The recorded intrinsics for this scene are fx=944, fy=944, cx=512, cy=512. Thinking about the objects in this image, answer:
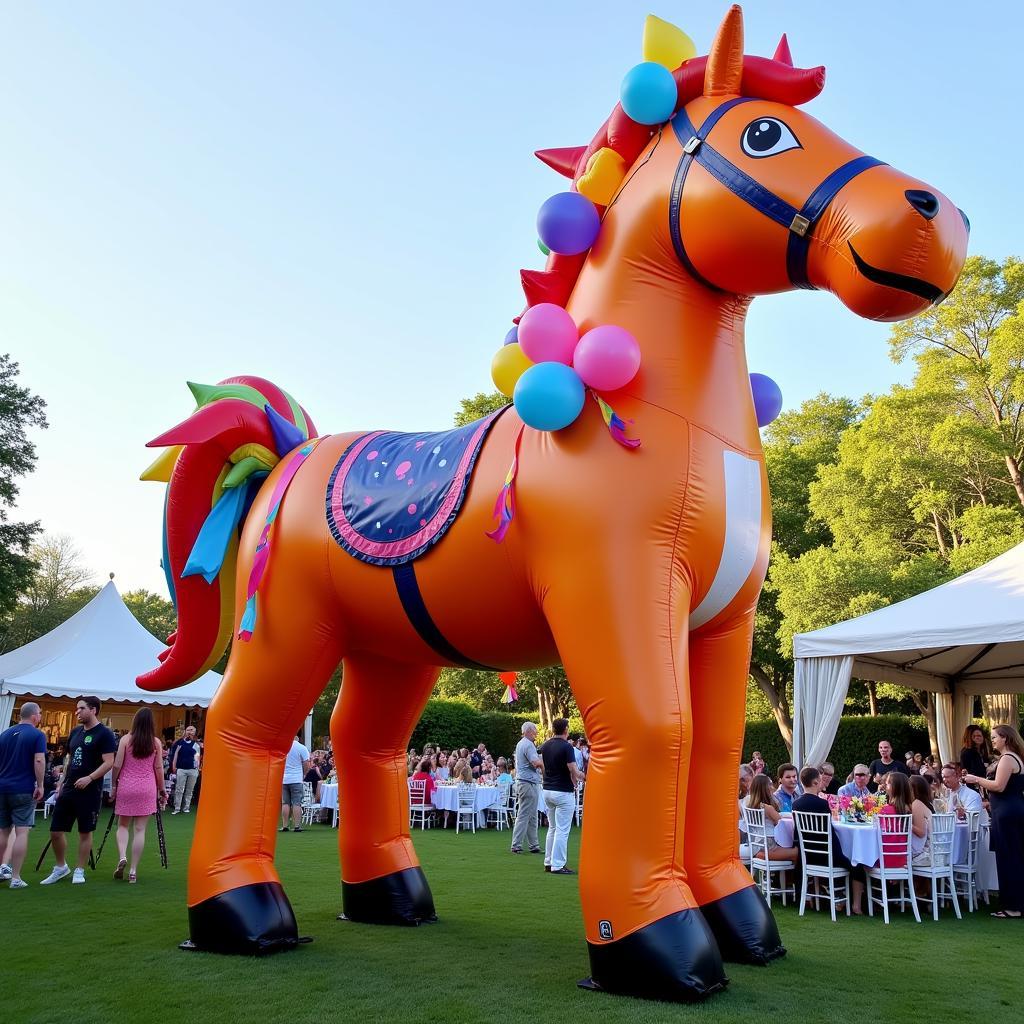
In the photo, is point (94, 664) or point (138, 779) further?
point (94, 664)

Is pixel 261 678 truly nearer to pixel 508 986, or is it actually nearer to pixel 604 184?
pixel 508 986

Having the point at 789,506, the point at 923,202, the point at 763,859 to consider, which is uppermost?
the point at 789,506

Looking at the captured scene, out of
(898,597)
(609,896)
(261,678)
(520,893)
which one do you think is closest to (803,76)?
(609,896)

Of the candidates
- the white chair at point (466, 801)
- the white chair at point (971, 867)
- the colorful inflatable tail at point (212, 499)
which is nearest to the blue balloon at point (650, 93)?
the colorful inflatable tail at point (212, 499)

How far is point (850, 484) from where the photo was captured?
2370 centimetres

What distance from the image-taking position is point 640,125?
4496 millimetres

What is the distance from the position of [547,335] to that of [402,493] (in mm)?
1147

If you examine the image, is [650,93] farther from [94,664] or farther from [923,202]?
[94,664]

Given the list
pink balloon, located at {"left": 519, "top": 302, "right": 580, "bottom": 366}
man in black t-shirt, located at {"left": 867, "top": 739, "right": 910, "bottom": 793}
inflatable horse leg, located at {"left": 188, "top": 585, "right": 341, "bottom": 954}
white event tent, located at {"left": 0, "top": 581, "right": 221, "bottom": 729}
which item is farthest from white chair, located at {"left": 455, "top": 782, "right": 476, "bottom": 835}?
pink balloon, located at {"left": 519, "top": 302, "right": 580, "bottom": 366}

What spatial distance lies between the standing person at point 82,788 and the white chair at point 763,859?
5.50m

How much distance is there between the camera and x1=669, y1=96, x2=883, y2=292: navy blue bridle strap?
12.7 feet

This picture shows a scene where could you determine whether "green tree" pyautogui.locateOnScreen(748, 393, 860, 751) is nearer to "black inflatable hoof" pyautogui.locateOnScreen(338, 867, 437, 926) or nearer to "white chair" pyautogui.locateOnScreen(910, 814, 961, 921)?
"white chair" pyautogui.locateOnScreen(910, 814, 961, 921)

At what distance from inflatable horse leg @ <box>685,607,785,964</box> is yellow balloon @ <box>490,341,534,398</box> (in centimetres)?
152

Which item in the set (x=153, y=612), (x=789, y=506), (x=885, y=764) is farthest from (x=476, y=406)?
(x=153, y=612)
